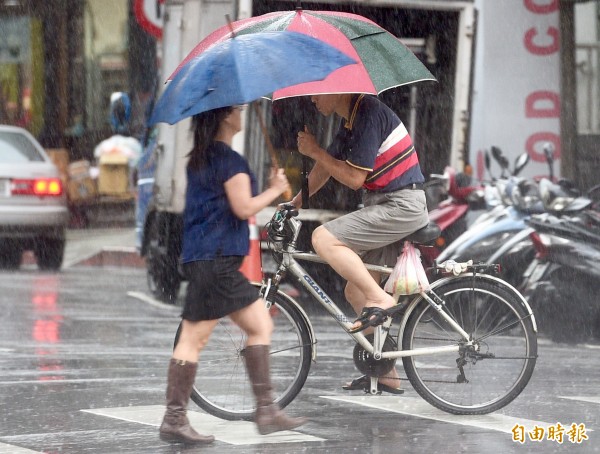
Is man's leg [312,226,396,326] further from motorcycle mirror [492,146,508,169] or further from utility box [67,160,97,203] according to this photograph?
utility box [67,160,97,203]

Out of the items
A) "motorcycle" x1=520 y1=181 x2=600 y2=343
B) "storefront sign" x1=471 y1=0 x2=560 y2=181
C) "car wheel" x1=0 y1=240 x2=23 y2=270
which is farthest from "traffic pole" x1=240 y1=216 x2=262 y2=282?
"car wheel" x1=0 y1=240 x2=23 y2=270

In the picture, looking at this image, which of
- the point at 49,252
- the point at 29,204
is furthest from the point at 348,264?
the point at 49,252

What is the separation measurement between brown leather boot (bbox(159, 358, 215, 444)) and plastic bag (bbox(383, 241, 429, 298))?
46.1 inches

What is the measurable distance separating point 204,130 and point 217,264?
595 millimetres

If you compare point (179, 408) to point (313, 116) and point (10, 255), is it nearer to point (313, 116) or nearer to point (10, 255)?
point (313, 116)

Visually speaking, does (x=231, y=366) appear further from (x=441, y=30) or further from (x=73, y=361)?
(x=441, y=30)

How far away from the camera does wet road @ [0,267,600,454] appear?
22.8ft

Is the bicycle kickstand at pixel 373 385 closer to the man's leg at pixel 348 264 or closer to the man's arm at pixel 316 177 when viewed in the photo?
the man's leg at pixel 348 264

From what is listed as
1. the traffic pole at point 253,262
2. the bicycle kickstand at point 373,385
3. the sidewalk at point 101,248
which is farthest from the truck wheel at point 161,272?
the bicycle kickstand at point 373,385

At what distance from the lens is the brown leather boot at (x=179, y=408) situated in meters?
6.91

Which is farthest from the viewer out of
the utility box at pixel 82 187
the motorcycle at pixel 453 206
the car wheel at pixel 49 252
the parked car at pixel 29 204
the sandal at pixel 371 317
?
the utility box at pixel 82 187

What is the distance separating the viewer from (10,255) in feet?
61.2

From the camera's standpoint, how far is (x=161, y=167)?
601 inches

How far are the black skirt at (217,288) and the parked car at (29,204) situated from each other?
11092 millimetres
